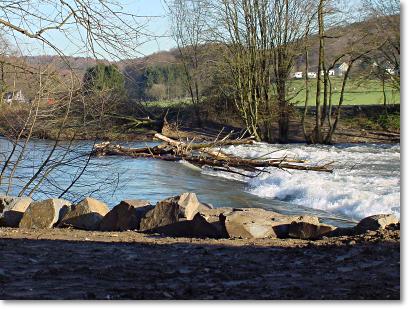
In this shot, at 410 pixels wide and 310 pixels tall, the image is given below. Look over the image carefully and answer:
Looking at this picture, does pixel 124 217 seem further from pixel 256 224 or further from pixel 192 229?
pixel 256 224

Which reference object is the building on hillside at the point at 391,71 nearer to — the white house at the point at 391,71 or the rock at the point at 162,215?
the white house at the point at 391,71

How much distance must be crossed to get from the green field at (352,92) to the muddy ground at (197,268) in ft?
75.2

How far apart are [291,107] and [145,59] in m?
24.1

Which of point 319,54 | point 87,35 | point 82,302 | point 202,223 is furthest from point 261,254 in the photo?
point 319,54

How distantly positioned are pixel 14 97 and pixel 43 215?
333 centimetres

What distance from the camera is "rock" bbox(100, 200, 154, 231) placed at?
7961 mm

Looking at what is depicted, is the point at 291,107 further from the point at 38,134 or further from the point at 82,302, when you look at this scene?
the point at 82,302

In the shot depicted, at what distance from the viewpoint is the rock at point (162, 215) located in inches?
295

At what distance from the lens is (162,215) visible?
7.57 metres

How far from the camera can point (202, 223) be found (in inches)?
285

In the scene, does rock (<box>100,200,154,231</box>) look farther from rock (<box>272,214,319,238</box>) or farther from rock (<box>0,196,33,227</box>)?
rock (<box>272,214,319,238</box>)

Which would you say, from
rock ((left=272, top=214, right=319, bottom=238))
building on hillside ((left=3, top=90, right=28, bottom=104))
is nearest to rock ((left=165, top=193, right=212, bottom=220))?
rock ((left=272, top=214, right=319, bottom=238))

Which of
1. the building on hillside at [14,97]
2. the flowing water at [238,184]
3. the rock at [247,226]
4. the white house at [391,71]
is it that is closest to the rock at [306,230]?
the rock at [247,226]

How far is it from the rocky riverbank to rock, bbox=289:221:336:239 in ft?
0.04
